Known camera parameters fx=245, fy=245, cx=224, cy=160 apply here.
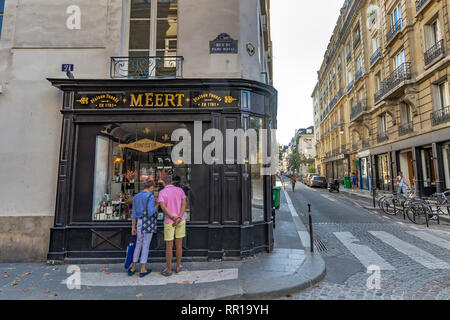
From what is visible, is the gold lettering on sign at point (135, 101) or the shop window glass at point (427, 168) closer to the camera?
the gold lettering on sign at point (135, 101)

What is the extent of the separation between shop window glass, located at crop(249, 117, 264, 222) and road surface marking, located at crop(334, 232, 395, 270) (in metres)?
2.42

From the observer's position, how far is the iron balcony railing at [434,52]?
1399cm

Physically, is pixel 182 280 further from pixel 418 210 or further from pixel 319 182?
pixel 319 182

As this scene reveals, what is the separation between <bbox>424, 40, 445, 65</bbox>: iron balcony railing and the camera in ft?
45.9

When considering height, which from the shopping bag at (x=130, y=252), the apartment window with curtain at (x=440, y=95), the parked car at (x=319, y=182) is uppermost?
the apartment window with curtain at (x=440, y=95)

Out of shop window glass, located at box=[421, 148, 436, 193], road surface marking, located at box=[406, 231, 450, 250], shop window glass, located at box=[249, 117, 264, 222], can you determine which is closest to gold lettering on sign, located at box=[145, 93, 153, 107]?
shop window glass, located at box=[249, 117, 264, 222]

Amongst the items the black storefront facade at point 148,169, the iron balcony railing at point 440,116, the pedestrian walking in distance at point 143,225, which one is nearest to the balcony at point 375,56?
the iron balcony railing at point 440,116

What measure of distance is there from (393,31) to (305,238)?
65.7 feet

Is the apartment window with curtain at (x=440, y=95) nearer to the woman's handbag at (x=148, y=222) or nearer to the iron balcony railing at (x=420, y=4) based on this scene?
the iron balcony railing at (x=420, y=4)

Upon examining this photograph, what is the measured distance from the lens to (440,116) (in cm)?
1424

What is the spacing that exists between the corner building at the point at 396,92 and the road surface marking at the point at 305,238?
11.2m
